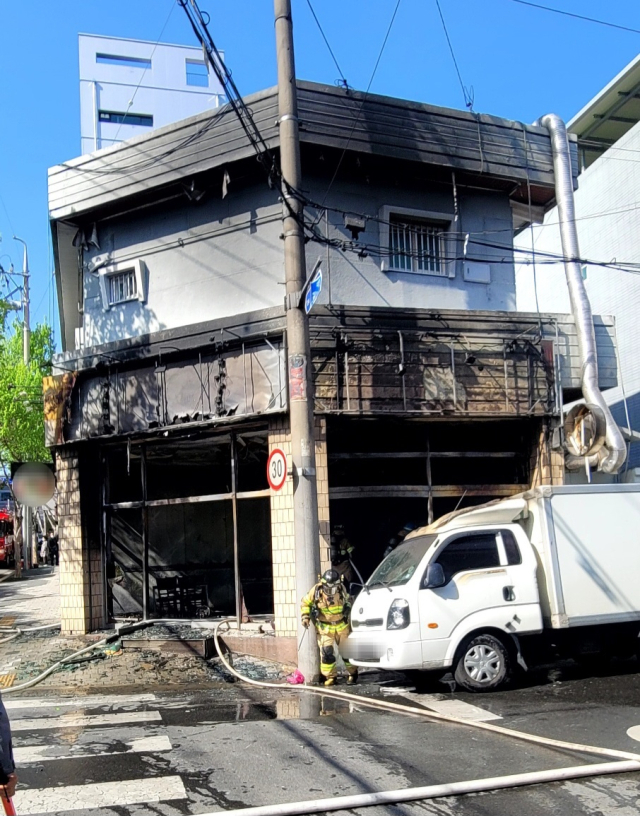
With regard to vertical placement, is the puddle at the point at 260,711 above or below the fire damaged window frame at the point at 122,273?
below

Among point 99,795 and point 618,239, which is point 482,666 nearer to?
point 99,795

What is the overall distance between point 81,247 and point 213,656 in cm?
799

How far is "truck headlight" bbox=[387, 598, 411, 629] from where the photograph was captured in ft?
32.1

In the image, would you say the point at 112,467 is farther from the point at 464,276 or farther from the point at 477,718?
the point at 477,718

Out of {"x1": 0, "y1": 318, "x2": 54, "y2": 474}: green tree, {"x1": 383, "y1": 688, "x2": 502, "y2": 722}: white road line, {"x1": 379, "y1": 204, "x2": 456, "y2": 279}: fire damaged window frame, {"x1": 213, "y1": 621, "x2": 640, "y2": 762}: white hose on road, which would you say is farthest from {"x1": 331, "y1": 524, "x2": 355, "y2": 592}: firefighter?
{"x1": 0, "y1": 318, "x2": 54, "y2": 474}: green tree

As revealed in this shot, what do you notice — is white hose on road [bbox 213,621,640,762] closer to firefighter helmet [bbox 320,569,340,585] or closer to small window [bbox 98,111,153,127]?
firefighter helmet [bbox 320,569,340,585]

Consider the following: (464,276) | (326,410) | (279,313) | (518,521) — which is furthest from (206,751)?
(464,276)

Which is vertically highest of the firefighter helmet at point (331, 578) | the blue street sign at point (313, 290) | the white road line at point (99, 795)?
the blue street sign at point (313, 290)

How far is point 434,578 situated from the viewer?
994 centimetres

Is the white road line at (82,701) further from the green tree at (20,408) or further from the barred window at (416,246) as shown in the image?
the green tree at (20,408)

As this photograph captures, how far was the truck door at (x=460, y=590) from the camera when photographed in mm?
9711

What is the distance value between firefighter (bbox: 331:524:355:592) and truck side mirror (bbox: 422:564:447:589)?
4262 mm

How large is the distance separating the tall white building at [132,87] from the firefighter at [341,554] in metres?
49.0

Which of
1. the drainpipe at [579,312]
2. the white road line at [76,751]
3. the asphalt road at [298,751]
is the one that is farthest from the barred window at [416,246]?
the white road line at [76,751]
